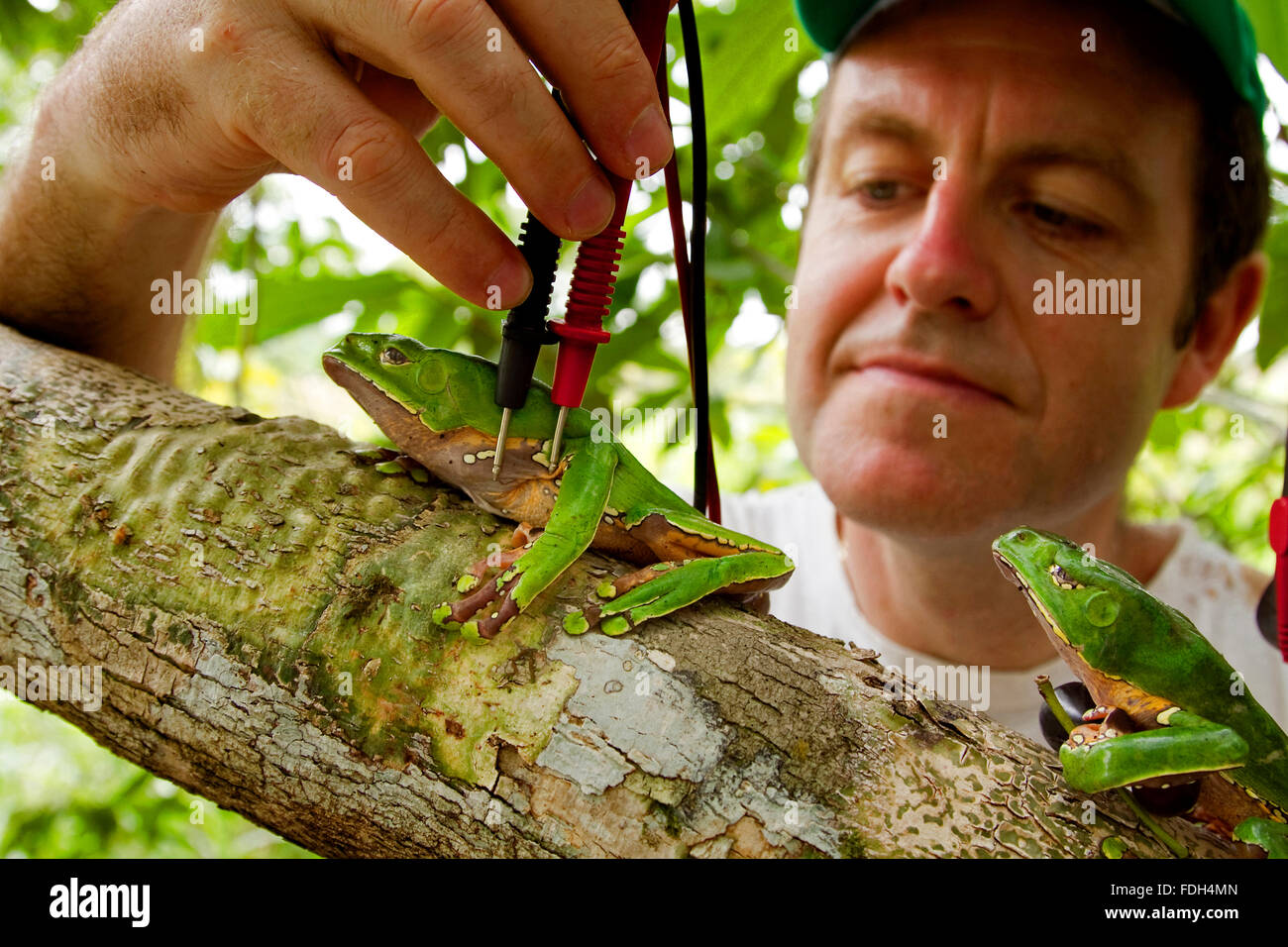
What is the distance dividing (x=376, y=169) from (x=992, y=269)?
1536mm

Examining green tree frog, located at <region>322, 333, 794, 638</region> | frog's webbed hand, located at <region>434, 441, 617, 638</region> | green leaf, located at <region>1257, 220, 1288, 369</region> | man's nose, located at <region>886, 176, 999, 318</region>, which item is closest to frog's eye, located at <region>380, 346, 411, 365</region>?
green tree frog, located at <region>322, 333, 794, 638</region>

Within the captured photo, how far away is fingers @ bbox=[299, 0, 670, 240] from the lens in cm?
98

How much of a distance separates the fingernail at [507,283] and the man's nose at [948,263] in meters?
1.20

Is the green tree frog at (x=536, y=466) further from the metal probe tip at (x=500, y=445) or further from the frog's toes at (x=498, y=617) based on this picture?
the frog's toes at (x=498, y=617)

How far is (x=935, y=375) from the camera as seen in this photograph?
2066mm

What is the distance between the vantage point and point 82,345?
5.34 ft

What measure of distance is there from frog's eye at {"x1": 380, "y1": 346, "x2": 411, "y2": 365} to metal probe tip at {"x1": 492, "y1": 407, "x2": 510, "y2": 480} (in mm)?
185

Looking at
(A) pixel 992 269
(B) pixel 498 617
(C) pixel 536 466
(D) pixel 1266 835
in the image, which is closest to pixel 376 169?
(C) pixel 536 466

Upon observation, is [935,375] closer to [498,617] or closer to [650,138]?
[650,138]

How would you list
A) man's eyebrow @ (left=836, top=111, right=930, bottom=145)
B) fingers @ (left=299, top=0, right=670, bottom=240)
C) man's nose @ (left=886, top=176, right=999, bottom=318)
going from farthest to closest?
man's eyebrow @ (left=836, top=111, right=930, bottom=145)
man's nose @ (left=886, top=176, right=999, bottom=318)
fingers @ (left=299, top=0, right=670, bottom=240)

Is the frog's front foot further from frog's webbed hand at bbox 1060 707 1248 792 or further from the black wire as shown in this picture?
frog's webbed hand at bbox 1060 707 1248 792

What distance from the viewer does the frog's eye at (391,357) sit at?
1.30 meters

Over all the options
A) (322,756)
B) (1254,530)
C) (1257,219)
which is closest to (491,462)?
(322,756)
